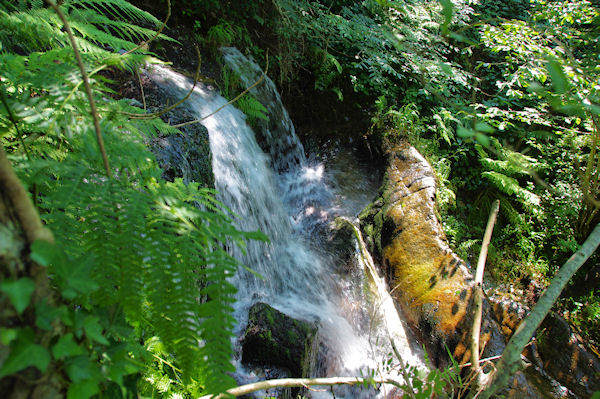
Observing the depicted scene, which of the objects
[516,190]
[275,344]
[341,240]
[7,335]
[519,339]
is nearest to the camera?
[7,335]

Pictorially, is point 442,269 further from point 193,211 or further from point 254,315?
point 193,211

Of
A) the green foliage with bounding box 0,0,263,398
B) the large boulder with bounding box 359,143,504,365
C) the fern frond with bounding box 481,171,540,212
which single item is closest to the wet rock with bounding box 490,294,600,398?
the large boulder with bounding box 359,143,504,365

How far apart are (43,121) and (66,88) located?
0.16m

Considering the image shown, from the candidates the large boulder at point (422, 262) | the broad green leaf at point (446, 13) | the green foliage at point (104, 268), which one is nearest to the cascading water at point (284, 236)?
the large boulder at point (422, 262)

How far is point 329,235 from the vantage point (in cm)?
525

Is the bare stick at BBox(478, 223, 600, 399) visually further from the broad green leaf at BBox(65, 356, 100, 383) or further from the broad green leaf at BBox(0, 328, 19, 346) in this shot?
the broad green leaf at BBox(0, 328, 19, 346)

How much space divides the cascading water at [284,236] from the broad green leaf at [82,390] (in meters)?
2.38

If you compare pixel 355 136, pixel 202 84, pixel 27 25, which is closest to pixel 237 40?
pixel 202 84

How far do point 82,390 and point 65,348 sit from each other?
0.30 ft

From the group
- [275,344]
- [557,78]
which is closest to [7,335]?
[557,78]

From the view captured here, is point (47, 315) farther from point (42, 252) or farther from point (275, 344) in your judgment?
point (275, 344)

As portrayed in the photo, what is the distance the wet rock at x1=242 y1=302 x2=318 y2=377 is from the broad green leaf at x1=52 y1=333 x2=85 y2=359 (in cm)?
264

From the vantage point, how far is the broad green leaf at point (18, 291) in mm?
611

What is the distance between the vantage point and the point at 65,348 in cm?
69
